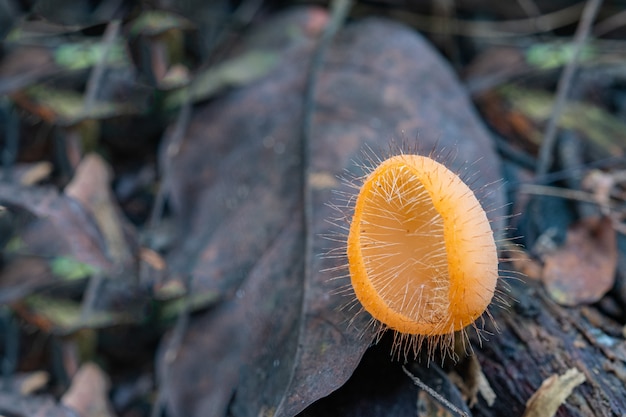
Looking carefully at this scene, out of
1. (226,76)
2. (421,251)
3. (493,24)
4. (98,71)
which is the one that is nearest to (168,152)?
(226,76)

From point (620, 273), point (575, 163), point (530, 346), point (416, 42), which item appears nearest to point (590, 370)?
point (530, 346)

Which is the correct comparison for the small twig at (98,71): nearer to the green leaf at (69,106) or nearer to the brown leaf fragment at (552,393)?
the green leaf at (69,106)

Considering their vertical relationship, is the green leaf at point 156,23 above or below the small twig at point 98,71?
above

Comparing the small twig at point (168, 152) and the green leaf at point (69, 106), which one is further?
the green leaf at point (69, 106)

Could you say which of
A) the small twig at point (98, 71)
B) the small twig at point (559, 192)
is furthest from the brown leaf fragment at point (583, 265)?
the small twig at point (98, 71)

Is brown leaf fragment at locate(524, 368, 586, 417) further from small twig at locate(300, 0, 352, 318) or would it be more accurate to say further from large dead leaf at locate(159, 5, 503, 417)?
small twig at locate(300, 0, 352, 318)

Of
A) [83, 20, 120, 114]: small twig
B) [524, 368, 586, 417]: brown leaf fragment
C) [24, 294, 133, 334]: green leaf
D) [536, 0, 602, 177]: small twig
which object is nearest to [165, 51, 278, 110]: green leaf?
[83, 20, 120, 114]: small twig

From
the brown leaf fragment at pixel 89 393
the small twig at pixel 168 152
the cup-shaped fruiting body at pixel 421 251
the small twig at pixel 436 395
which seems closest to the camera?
the cup-shaped fruiting body at pixel 421 251

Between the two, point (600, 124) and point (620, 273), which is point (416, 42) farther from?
point (620, 273)
